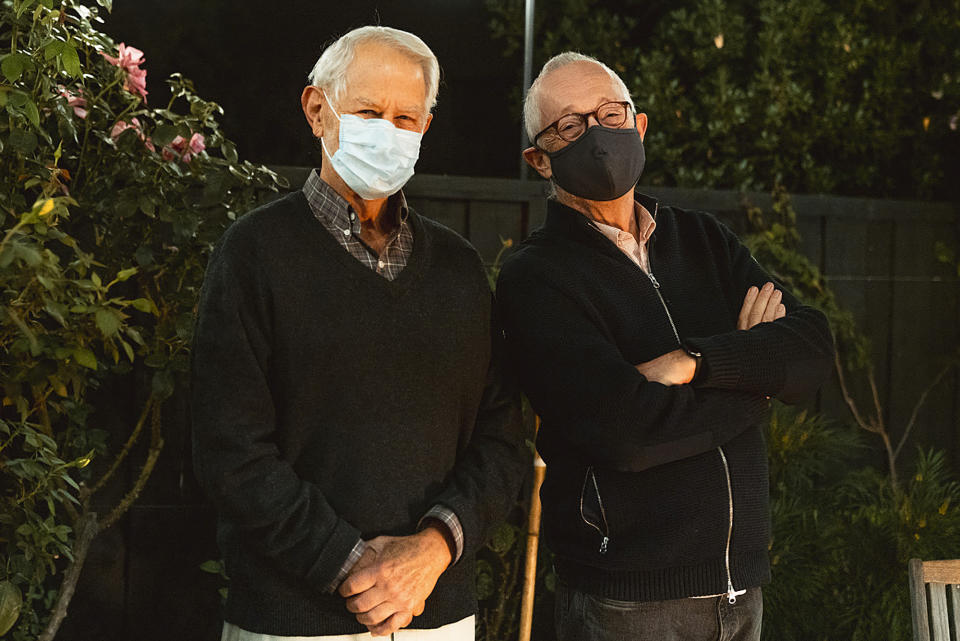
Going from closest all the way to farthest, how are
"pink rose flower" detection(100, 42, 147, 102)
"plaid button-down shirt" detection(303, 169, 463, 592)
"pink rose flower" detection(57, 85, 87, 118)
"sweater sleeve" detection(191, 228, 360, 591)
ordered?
"sweater sleeve" detection(191, 228, 360, 591) < "plaid button-down shirt" detection(303, 169, 463, 592) < "pink rose flower" detection(57, 85, 87, 118) < "pink rose flower" detection(100, 42, 147, 102)

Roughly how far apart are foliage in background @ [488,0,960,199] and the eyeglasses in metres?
1.97

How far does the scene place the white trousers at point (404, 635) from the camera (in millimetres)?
1592

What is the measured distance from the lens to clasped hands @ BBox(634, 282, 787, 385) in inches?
70.8

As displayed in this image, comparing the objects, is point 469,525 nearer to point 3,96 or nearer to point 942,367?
point 3,96

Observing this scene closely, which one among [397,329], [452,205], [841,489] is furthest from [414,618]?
[841,489]

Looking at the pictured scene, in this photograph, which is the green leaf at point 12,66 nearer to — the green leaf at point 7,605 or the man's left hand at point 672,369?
the green leaf at point 7,605

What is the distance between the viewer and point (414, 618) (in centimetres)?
164

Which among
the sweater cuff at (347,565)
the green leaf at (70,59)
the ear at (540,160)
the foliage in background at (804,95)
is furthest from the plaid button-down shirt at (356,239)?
the foliage in background at (804,95)

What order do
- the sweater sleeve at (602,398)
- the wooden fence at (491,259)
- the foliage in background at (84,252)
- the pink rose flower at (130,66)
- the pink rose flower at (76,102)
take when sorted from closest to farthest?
the sweater sleeve at (602,398)
the foliage in background at (84,252)
the pink rose flower at (76,102)
the pink rose flower at (130,66)
the wooden fence at (491,259)

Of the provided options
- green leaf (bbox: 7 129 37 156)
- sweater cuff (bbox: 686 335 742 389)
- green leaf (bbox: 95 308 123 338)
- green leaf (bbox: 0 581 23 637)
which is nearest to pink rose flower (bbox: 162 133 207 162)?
green leaf (bbox: 7 129 37 156)

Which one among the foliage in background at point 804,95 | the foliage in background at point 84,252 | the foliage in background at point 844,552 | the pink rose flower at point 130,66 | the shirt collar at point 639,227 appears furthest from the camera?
the foliage in background at point 804,95

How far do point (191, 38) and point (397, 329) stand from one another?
6.27 feet

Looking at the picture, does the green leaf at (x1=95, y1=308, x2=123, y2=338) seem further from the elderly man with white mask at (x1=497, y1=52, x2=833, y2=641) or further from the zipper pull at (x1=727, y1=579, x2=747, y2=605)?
the zipper pull at (x1=727, y1=579, x2=747, y2=605)

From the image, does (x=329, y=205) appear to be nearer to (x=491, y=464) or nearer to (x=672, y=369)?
(x=491, y=464)
